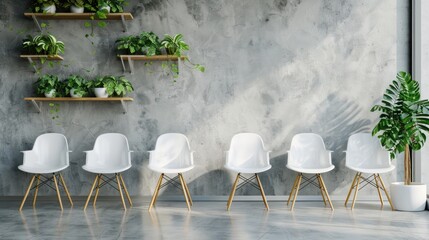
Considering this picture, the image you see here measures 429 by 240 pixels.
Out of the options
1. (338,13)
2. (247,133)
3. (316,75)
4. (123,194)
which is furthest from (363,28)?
(123,194)

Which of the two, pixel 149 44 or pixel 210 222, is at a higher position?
pixel 149 44

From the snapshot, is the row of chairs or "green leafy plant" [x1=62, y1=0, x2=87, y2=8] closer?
the row of chairs

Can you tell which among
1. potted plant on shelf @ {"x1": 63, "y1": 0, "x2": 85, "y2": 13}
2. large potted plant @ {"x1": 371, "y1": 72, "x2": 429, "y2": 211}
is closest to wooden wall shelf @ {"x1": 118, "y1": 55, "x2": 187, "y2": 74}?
potted plant on shelf @ {"x1": 63, "y1": 0, "x2": 85, "y2": 13}

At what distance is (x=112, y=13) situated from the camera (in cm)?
645

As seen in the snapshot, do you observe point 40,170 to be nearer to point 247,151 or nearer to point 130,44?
point 130,44

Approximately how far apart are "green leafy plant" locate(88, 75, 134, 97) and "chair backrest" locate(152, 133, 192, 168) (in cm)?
73

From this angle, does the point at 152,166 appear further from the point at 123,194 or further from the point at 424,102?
the point at 424,102

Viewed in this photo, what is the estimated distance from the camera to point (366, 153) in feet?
21.0

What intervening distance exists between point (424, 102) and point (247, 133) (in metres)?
2.07

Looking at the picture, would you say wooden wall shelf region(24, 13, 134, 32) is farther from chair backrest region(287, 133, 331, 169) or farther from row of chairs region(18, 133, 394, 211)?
chair backrest region(287, 133, 331, 169)

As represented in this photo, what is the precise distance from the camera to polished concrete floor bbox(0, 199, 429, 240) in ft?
15.0

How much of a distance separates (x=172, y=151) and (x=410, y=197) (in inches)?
110

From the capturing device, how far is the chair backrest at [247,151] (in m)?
6.36

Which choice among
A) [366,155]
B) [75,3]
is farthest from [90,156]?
[366,155]
